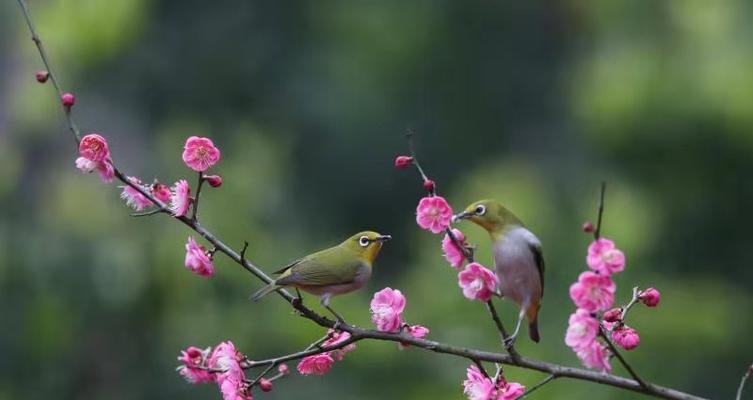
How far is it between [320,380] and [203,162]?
21.8 ft

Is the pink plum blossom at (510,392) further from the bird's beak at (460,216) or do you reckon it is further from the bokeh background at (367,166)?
the bokeh background at (367,166)

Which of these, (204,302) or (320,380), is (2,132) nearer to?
(204,302)

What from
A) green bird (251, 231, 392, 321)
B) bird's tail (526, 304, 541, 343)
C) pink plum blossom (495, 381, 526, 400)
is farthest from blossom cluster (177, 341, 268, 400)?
bird's tail (526, 304, 541, 343)

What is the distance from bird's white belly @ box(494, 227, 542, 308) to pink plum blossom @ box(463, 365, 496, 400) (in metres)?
0.19

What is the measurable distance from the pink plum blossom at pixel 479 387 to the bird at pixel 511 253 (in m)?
0.15

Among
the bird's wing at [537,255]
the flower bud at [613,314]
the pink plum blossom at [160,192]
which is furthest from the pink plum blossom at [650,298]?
the pink plum blossom at [160,192]

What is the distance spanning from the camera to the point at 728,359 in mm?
10227

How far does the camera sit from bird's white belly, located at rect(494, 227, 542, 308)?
2.82 metres

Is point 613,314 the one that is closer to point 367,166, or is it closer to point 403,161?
point 403,161

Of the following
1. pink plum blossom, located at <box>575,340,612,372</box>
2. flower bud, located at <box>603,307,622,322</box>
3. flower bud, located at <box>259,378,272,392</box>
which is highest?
flower bud, located at <box>603,307,622,322</box>

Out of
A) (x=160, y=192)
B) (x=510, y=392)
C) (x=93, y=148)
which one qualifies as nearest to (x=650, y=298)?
(x=510, y=392)

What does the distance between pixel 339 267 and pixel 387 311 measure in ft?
1.22

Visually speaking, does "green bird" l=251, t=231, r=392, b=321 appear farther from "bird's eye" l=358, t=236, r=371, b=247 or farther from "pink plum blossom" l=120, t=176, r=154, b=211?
"pink plum blossom" l=120, t=176, r=154, b=211

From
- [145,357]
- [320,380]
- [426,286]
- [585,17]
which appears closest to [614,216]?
[426,286]
